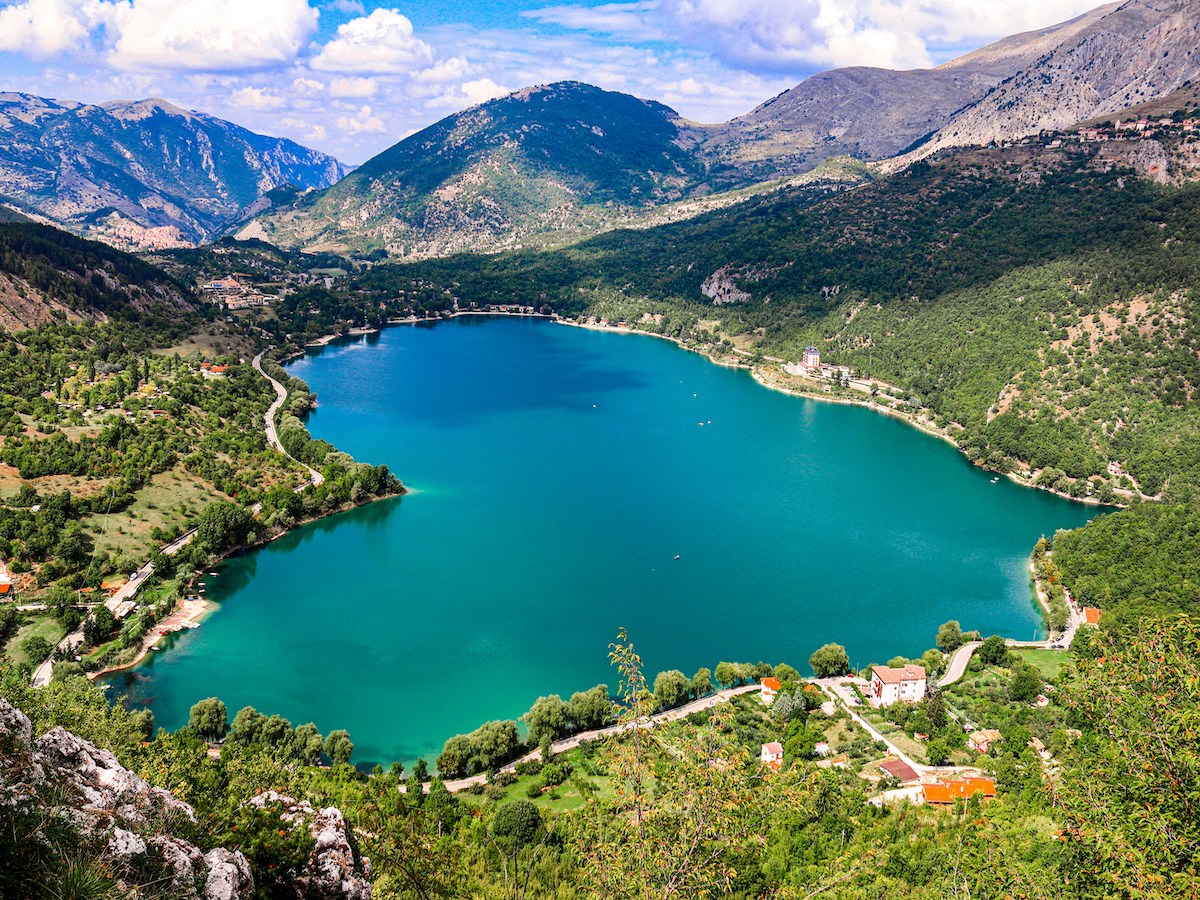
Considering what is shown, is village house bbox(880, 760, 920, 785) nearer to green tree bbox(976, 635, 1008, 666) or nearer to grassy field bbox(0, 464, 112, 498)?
green tree bbox(976, 635, 1008, 666)

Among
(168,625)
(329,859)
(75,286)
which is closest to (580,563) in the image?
(168,625)

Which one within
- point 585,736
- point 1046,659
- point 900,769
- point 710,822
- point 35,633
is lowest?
point 585,736

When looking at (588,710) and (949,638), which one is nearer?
(588,710)

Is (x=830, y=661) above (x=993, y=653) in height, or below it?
below

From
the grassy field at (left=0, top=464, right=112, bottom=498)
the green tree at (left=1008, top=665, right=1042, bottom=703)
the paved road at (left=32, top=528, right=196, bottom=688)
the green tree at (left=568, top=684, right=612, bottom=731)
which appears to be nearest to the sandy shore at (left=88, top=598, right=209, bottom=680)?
the paved road at (left=32, top=528, right=196, bottom=688)

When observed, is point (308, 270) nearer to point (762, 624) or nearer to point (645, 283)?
point (645, 283)

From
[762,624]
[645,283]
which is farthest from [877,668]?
[645,283]

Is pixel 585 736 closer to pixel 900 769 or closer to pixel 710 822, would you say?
pixel 900 769

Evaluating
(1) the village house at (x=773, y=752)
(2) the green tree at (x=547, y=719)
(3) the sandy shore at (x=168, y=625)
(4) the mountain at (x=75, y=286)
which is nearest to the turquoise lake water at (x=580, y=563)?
(3) the sandy shore at (x=168, y=625)
